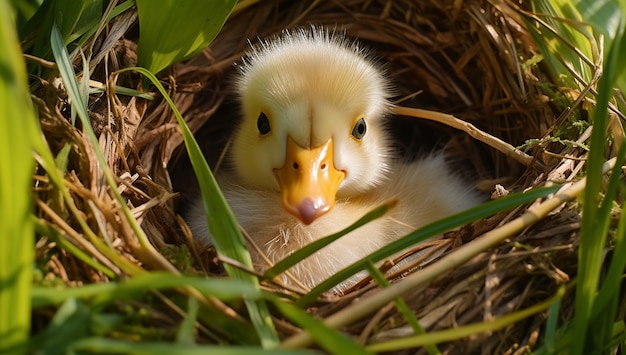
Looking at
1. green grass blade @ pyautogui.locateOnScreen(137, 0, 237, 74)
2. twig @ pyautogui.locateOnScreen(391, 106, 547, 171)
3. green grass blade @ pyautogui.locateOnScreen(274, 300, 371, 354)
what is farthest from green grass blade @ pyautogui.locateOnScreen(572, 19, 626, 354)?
green grass blade @ pyautogui.locateOnScreen(137, 0, 237, 74)

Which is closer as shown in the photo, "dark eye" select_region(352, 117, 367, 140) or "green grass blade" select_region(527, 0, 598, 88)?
"green grass blade" select_region(527, 0, 598, 88)

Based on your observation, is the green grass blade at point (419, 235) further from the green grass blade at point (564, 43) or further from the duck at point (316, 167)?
the green grass blade at point (564, 43)

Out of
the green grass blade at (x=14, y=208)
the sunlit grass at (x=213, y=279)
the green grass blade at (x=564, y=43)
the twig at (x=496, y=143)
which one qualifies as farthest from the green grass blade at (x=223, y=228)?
the green grass blade at (x=564, y=43)

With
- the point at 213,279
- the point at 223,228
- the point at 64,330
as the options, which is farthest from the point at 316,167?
the point at 64,330

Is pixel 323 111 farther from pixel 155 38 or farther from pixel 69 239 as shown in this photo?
pixel 69 239

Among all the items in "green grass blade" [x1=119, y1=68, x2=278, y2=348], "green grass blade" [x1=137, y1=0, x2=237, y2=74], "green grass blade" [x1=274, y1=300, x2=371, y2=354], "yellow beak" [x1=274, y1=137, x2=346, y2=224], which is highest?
"green grass blade" [x1=137, y1=0, x2=237, y2=74]

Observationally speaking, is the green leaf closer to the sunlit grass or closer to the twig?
the sunlit grass

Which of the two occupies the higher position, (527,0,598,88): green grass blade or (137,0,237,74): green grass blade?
(137,0,237,74): green grass blade
